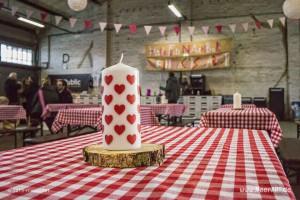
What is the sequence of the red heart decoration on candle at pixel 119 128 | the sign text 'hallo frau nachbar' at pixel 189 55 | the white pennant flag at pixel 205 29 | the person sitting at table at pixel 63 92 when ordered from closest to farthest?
1. the red heart decoration on candle at pixel 119 128
2. the person sitting at table at pixel 63 92
3. the white pennant flag at pixel 205 29
4. the sign text 'hallo frau nachbar' at pixel 189 55

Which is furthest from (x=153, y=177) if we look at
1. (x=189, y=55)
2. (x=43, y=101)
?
(x=189, y=55)

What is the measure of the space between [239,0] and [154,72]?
4.20 m

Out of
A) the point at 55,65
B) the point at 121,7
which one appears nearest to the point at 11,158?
the point at 121,7

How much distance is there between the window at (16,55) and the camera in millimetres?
12180

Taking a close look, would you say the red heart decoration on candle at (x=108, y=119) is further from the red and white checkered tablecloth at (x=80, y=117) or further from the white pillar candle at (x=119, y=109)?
the red and white checkered tablecloth at (x=80, y=117)

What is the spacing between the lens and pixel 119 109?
2.74ft

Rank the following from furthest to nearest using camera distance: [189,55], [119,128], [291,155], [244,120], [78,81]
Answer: [78,81], [189,55], [244,120], [291,155], [119,128]

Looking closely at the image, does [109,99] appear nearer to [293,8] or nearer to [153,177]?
[153,177]

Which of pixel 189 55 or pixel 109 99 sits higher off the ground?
pixel 189 55

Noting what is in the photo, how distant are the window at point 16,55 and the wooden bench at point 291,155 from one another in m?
11.6

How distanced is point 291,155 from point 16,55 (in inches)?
501

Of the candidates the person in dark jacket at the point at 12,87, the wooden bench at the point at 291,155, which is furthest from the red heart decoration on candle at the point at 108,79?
the person in dark jacket at the point at 12,87

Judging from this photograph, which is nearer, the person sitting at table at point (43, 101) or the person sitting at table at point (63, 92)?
the person sitting at table at point (43, 101)

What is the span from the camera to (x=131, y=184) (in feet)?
2.07
